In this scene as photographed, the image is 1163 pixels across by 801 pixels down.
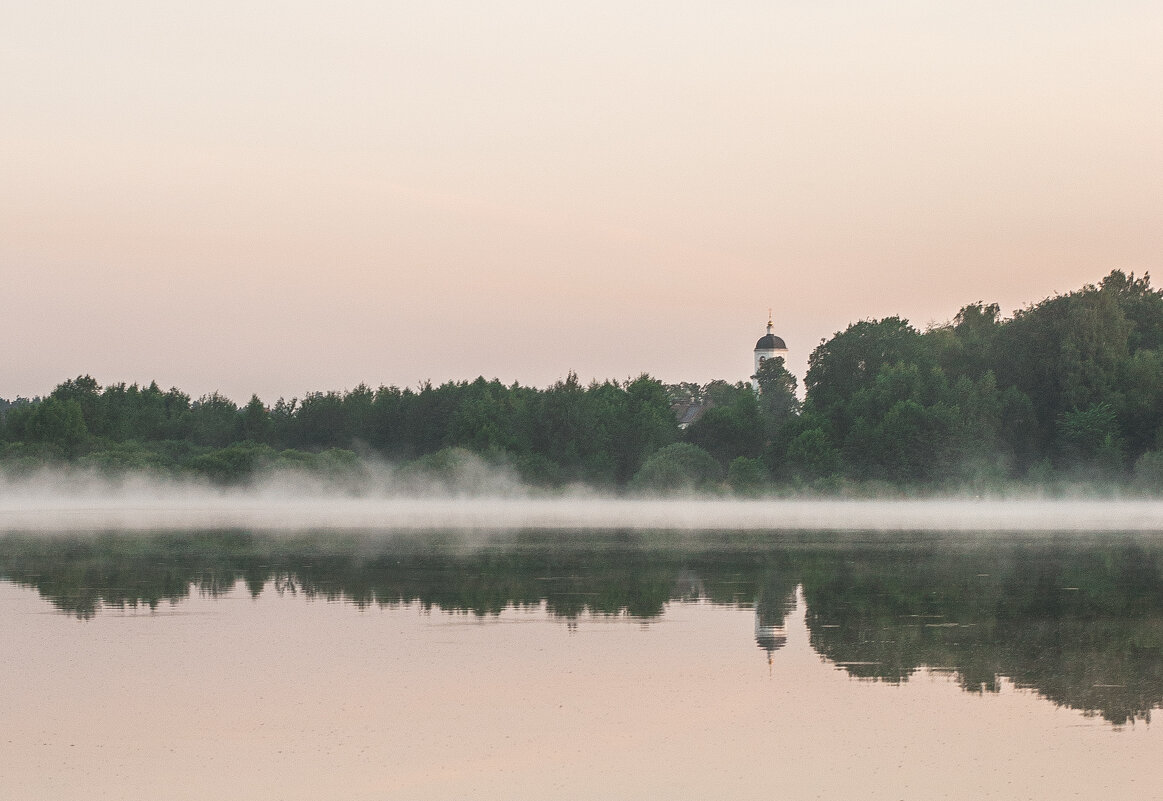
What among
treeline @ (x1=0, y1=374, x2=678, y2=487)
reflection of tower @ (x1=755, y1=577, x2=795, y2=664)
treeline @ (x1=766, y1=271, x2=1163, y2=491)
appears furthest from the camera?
treeline @ (x1=0, y1=374, x2=678, y2=487)

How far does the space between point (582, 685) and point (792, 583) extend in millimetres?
12946

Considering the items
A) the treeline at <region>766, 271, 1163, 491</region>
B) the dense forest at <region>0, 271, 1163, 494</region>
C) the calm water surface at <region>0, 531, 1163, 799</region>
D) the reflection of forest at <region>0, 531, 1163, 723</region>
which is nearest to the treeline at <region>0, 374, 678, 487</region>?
the dense forest at <region>0, 271, 1163, 494</region>

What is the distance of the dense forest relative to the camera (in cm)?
9175

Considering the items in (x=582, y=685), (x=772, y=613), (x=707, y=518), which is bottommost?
(x=582, y=685)

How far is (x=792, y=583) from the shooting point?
2761 cm

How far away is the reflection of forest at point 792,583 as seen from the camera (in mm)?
17141

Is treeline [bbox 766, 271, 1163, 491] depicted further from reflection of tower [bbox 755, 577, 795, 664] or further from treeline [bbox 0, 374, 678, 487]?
reflection of tower [bbox 755, 577, 795, 664]

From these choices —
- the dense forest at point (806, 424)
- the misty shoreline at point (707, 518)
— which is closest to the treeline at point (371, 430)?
the dense forest at point (806, 424)

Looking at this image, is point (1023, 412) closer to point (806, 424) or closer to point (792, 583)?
point (806, 424)

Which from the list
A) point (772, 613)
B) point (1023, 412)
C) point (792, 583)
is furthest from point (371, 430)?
point (772, 613)

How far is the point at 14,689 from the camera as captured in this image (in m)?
15.0

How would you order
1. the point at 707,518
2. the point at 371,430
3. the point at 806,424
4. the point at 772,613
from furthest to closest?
the point at 371,430, the point at 806,424, the point at 707,518, the point at 772,613

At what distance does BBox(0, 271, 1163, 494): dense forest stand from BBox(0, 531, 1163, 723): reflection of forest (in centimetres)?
4882

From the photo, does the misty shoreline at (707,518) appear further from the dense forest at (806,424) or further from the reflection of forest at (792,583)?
the reflection of forest at (792,583)
